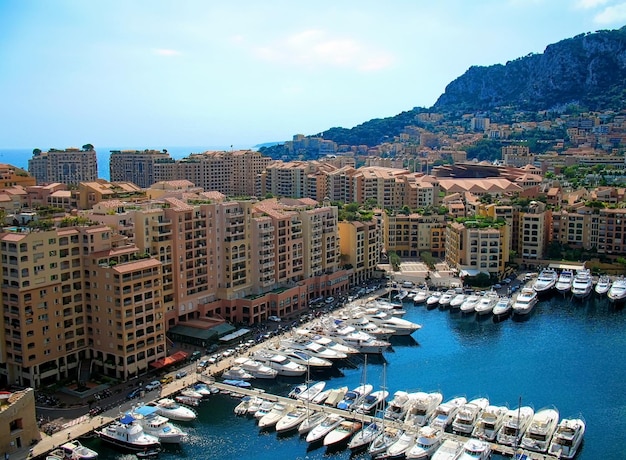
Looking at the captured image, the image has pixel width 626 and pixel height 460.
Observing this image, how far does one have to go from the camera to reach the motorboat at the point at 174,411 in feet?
127

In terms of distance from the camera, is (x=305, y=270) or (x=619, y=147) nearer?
(x=305, y=270)

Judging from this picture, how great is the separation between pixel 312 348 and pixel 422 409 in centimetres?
1194

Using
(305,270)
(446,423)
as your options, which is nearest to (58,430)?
(446,423)

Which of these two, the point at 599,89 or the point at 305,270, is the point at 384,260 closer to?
the point at 305,270

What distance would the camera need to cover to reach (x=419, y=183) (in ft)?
339

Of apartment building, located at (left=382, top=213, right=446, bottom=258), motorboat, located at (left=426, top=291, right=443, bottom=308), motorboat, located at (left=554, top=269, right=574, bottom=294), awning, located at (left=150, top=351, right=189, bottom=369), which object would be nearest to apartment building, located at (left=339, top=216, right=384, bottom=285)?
motorboat, located at (left=426, top=291, right=443, bottom=308)

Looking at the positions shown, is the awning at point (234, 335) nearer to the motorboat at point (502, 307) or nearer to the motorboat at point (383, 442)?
the motorboat at point (383, 442)

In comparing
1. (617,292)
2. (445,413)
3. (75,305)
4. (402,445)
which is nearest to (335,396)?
(445,413)

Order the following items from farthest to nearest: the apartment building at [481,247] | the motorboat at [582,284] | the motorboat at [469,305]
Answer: the apartment building at [481,247] < the motorboat at [582,284] < the motorboat at [469,305]

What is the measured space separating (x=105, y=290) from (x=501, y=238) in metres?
43.6

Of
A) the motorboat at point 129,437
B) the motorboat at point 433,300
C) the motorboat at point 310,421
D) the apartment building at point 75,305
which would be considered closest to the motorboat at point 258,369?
the apartment building at point 75,305

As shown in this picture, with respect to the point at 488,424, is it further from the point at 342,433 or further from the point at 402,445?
the point at 342,433

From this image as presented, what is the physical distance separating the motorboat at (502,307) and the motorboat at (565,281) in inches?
306

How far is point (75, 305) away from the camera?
4350 centimetres
